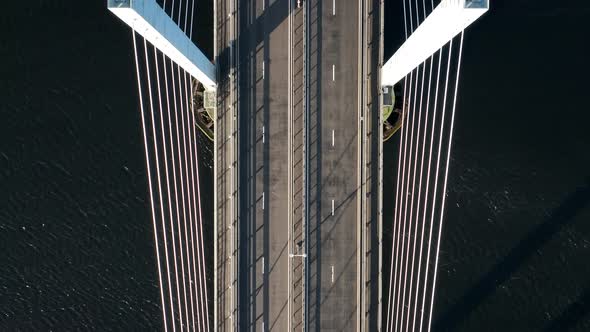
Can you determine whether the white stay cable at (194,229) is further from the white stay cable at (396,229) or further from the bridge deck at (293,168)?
the white stay cable at (396,229)

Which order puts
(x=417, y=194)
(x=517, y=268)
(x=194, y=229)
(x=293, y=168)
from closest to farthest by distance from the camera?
(x=293, y=168)
(x=517, y=268)
(x=194, y=229)
(x=417, y=194)

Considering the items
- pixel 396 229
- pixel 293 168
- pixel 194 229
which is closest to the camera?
pixel 293 168

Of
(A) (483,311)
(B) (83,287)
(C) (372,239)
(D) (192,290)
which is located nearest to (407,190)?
(C) (372,239)

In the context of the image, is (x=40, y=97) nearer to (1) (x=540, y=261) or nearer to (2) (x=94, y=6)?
(2) (x=94, y=6)

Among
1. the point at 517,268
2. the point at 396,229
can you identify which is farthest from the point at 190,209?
the point at 517,268

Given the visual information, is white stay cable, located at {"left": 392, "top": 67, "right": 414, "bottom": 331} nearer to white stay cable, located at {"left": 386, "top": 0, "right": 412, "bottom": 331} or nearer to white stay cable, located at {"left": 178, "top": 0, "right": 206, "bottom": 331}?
white stay cable, located at {"left": 386, "top": 0, "right": 412, "bottom": 331}

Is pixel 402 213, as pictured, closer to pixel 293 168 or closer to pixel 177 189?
pixel 293 168

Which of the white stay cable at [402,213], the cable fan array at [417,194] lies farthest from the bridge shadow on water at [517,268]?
the white stay cable at [402,213]

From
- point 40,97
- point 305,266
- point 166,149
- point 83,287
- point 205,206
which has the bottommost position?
point 83,287
